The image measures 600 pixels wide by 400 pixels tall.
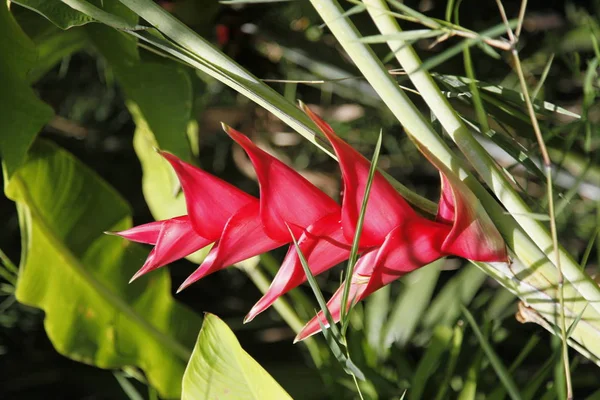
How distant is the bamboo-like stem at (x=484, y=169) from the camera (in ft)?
0.86

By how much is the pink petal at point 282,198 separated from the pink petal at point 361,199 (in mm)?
18

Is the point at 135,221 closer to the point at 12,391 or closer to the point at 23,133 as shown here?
the point at 12,391

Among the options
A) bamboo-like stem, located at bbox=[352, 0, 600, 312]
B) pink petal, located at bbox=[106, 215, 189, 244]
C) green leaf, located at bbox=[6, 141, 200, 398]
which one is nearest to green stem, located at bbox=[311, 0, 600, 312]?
bamboo-like stem, located at bbox=[352, 0, 600, 312]

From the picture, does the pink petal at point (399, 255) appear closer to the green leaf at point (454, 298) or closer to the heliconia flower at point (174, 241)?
the heliconia flower at point (174, 241)

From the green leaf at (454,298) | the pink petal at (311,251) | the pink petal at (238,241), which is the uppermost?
the pink petal at (238,241)

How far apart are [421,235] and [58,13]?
0.20m

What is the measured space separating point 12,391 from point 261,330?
1.05 ft

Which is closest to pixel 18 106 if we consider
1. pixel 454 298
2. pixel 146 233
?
pixel 146 233

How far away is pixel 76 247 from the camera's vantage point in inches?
23.7

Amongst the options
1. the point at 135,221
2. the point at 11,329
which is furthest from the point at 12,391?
the point at 135,221

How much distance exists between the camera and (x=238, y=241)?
28 centimetres

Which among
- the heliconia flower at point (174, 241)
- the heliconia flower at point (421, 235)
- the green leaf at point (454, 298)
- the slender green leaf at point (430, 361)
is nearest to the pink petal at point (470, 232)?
the heliconia flower at point (421, 235)

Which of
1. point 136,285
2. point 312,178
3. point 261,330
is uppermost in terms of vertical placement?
point 136,285

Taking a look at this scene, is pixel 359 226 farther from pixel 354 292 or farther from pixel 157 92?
pixel 157 92
